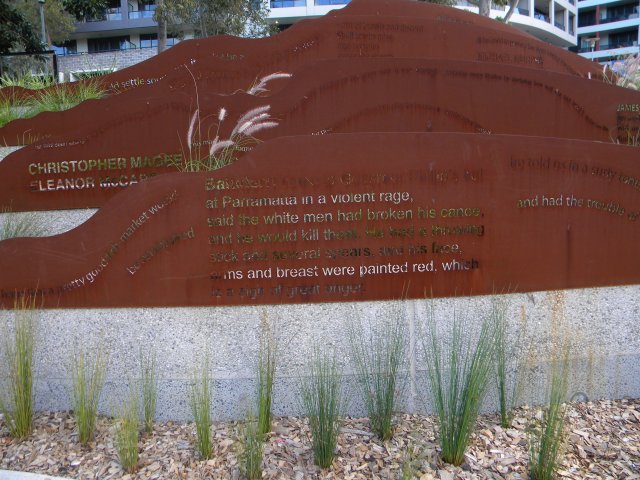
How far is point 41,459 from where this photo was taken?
3355 millimetres

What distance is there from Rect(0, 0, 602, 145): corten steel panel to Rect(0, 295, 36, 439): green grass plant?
3.22 metres

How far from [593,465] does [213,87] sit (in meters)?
5.07

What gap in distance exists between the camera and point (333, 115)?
4938mm

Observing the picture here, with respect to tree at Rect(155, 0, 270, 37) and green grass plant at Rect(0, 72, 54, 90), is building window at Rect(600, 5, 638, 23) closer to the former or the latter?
tree at Rect(155, 0, 270, 37)

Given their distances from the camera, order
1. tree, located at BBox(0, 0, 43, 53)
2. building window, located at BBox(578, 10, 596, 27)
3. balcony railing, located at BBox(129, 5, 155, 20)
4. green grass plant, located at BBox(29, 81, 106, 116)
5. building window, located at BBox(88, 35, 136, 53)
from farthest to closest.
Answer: building window, located at BBox(578, 10, 596, 27), building window, located at BBox(88, 35, 136, 53), balcony railing, located at BBox(129, 5, 155, 20), tree, located at BBox(0, 0, 43, 53), green grass plant, located at BBox(29, 81, 106, 116)

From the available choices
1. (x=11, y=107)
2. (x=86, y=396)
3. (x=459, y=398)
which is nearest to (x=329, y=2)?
(x=11, y=107)

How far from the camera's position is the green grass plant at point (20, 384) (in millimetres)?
3465

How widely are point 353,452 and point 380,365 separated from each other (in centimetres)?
56

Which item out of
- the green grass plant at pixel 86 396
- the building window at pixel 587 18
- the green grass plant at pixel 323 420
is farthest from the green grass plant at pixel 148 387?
the building window at pixel 587 18

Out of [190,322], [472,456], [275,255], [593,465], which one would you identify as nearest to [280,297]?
[275,255]

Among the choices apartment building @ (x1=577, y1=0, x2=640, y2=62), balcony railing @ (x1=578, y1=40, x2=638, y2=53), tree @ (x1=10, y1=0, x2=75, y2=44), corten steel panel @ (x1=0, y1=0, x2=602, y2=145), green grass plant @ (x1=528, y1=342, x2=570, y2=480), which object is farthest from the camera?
apartment building @ (x1=577, y1=0, x2=640, y2=62)

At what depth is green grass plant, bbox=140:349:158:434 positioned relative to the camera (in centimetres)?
354

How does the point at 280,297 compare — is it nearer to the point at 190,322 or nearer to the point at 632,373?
the point at 190,322

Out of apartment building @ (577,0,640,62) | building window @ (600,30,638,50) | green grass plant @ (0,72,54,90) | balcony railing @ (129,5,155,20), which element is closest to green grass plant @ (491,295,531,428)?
green grass plant @ (0,72,54,90)
